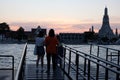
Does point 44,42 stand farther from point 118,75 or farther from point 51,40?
point 118,75

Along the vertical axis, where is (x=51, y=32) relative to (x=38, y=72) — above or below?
above

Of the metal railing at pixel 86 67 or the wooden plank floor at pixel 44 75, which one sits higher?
the metal railing at pixel 86 67

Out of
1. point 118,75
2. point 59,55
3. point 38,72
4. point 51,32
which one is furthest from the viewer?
point 59,55

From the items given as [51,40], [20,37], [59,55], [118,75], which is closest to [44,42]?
[51,40]

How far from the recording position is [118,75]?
8.42m

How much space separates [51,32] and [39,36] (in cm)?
184

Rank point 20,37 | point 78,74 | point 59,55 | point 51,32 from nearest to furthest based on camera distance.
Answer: point 78,74 → point 51,32 → point 59,55 → point 20,37

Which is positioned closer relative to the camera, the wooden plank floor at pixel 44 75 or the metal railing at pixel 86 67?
the metal railing at pixel 86 67

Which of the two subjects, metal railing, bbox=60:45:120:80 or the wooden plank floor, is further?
the wooden plank floor

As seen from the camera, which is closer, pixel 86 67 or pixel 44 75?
pixel 86 67

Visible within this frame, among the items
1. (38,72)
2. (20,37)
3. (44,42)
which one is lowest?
(20,37)

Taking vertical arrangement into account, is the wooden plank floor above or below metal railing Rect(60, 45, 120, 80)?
below

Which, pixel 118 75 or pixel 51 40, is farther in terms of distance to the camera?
pixel 51 40

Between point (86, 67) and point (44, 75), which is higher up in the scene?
point (86, 67)
